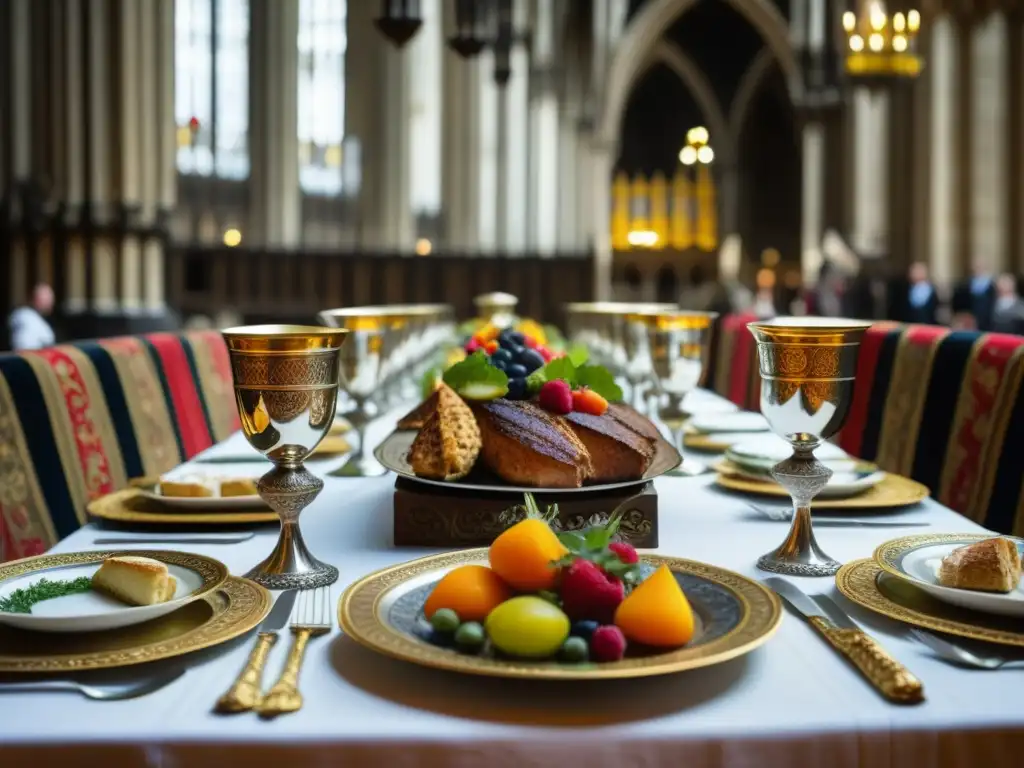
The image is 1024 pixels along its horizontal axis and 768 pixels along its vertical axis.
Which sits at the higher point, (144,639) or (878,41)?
(878,41)

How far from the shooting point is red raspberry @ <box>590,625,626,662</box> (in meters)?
0.87

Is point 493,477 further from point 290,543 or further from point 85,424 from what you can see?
point 85,424

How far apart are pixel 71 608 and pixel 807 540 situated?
31.5 inches

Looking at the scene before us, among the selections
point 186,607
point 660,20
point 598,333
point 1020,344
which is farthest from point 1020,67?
point 186,607

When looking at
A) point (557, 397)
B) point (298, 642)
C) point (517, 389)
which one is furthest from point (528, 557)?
point (517, 389)

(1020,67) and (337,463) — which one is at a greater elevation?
(1020,67)

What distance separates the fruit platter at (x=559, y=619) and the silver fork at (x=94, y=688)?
0.16 metres

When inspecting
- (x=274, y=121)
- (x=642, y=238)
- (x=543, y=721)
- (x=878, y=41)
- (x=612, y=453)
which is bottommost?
(x=543, y=721)

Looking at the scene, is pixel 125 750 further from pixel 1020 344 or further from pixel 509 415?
pixel 1020 344

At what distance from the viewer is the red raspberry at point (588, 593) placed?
2.97 feet

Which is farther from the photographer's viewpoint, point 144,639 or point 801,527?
point 801,527

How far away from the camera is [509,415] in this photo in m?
1.49

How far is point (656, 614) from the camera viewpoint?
901 millimetres

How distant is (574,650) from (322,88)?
1774 cm
